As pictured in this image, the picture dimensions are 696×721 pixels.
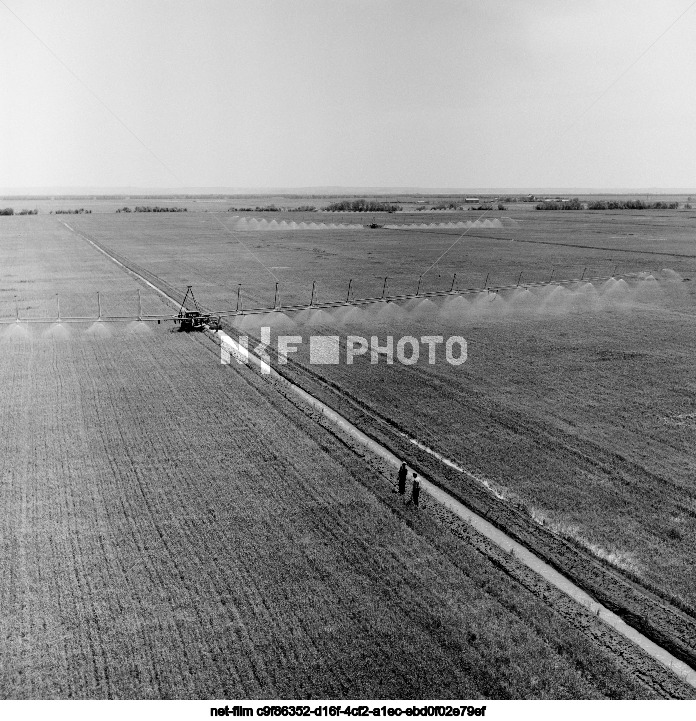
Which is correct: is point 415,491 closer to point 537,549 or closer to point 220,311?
point 537,549

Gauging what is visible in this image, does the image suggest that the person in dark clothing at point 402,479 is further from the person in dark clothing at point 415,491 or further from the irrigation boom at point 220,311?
the irrigation boom at point 220,311

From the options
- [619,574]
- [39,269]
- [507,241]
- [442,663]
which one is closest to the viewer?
[442,663]

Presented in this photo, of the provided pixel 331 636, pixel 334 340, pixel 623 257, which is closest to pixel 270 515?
pixel 331 636

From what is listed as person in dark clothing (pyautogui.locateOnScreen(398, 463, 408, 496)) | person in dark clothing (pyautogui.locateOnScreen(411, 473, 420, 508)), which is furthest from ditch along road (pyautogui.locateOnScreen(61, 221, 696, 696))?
person in dark clothing (pyautogui.locateOnScreen(398, 463, 408, 496))

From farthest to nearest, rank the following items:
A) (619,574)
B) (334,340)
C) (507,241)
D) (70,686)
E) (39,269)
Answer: (507,241) → (39,269) → (334,340) → (619,574) → (70,686)

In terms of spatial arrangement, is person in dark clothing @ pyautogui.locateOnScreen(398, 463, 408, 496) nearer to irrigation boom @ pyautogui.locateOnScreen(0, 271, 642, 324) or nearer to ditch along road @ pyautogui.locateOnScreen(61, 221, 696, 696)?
ditch along road @ pyautogui.locateOnScreen(61, 221, 696, 696)

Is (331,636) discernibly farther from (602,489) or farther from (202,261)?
(202,261)
